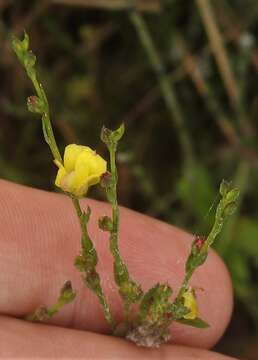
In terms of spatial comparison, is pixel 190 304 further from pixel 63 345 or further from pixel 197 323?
pixel 63 345

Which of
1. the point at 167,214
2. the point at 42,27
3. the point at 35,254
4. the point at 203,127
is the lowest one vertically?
the point at 35,254

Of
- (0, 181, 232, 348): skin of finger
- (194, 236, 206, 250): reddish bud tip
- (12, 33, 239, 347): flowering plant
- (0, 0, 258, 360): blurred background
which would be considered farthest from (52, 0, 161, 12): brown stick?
(194, 236, 206, 250): reddish bud tip

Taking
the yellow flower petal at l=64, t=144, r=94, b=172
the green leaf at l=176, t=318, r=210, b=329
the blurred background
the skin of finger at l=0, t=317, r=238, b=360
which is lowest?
the skin of finger at l=0, t=317, r=238, b=360

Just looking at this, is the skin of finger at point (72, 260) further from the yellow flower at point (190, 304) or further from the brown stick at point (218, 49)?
the brown stick at point (218, 49)

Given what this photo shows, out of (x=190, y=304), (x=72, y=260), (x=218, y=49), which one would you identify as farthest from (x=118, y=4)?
(x=190, y=304)

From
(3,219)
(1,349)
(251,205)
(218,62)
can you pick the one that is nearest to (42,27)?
(218,62)

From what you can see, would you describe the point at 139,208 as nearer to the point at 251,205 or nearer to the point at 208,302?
the point at 251,205

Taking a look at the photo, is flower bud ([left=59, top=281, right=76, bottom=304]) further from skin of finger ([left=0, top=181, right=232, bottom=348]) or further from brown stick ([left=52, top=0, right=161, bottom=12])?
brown stick ([left=52, top=0, right=161, bottom=12])
